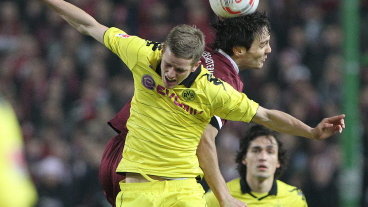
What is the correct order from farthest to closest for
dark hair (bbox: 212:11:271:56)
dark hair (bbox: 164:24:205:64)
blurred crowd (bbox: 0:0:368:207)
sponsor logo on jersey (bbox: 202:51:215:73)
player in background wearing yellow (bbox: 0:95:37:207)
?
blurred crowd (bbox: 0:0:368:207)
dark hair (bbox: 212:11:271:56)
sponsor logo on jersey (bbox: 202:51:215:73)
dark hair (bbox: 164:24:205:64)
player in background wearing yellow (bbox: 0:95:37:207)

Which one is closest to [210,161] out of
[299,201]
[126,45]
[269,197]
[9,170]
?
[126,45]

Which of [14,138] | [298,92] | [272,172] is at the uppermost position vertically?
[298,92]

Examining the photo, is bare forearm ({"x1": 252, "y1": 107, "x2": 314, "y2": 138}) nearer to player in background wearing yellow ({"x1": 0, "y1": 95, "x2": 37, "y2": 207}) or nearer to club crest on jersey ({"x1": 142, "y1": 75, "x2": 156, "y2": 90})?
club crest on jersey ({"x1": 142, "y1": 75, "x2": 156, "y2": 90})

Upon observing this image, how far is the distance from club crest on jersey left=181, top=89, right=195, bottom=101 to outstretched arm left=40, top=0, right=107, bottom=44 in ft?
2.38

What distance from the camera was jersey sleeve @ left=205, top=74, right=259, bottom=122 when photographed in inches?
216

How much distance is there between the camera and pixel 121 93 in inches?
468

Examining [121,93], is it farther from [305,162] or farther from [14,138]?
[14,138]

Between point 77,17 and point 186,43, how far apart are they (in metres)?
0.88

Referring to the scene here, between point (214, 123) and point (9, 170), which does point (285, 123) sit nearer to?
point (214, 123)

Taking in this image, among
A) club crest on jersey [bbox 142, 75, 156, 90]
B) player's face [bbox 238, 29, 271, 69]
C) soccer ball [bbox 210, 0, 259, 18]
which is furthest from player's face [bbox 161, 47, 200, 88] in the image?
soccer ball [bbox 210, 0, 259, 18]

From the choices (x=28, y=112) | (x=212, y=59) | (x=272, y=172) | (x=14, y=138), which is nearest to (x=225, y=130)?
(x=28, y=112)

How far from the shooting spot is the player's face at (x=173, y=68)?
209 inches

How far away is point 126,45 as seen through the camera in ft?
18.6

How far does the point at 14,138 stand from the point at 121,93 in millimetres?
8023
